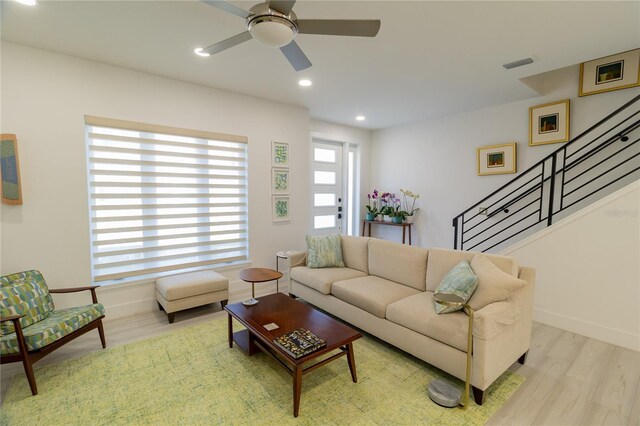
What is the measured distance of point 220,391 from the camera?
2.10 m

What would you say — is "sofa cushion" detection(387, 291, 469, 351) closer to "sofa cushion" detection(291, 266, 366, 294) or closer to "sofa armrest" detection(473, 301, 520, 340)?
"sofa armrest" detection(473, 301, 520, 340)

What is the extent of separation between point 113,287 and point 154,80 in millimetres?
2412

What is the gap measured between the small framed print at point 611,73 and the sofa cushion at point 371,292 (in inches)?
132

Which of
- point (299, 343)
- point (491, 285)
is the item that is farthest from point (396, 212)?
point (299, 343)

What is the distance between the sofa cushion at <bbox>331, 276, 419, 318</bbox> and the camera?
8.78ft

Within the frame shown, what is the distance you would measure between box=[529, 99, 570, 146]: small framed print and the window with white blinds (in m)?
4.02

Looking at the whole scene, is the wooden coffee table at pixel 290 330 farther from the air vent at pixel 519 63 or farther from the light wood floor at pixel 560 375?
the air vent at pixel 519 63

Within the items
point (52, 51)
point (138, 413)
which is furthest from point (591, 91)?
point (52, 51)

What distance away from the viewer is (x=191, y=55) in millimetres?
2900

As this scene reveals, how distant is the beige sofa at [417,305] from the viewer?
2.03 m

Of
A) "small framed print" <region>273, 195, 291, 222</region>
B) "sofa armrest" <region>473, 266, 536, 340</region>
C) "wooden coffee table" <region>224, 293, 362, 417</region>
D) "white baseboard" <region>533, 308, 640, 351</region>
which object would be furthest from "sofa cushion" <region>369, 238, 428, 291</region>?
"small framed print" <region>273, 195, 291, 222</region>

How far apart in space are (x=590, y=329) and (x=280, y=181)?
403 cm

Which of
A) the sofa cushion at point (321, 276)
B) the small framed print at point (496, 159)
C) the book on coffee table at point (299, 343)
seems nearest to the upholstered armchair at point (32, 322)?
the book on coffee table at point (299, 343)

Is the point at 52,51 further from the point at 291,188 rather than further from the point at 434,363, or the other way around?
the point at 434,363
